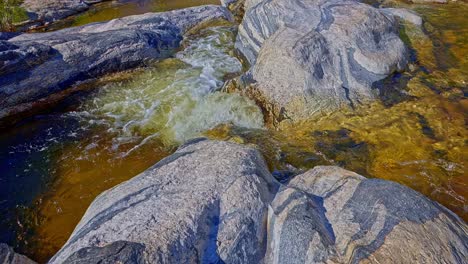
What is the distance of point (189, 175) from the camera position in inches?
141

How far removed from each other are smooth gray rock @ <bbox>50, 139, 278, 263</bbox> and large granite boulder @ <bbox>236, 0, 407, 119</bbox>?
2.72 metres

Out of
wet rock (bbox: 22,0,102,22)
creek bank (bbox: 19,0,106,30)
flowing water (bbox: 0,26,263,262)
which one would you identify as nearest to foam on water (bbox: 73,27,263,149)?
flowing water (bbox: 0,26,263,262)

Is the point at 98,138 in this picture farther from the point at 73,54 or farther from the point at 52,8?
the point at 52,8

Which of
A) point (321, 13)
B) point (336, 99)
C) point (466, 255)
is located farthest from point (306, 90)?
point (466, 255)

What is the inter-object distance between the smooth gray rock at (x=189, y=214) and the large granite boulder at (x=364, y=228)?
269mm

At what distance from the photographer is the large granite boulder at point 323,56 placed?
616cm

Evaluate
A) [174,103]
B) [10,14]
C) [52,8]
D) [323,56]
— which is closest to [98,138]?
[174,103]

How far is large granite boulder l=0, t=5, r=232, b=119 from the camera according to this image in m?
7.02

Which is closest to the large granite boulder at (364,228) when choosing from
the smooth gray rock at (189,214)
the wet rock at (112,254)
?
the smooth gray rock at (189,214)

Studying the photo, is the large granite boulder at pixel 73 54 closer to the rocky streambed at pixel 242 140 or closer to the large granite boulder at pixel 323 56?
the rocky streambed at pixel 242 140

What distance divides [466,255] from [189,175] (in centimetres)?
268

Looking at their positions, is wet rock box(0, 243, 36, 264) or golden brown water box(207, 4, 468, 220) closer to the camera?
wet rock box(0, 243, 36, 264)

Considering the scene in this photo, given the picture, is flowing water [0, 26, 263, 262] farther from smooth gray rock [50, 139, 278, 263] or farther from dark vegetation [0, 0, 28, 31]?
dark vegetation [0, 0, 28, 31]

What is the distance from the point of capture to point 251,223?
10.4 feet
